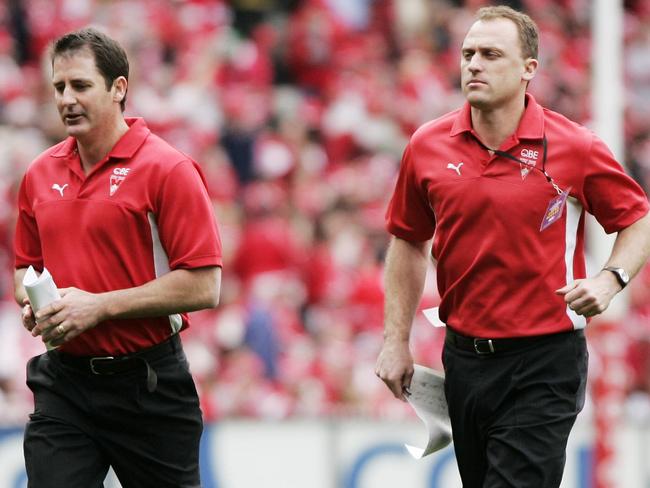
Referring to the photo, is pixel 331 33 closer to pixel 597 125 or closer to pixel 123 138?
pixel 597 125

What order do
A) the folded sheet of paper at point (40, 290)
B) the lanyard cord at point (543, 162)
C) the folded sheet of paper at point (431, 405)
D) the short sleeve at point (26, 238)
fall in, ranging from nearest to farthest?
the folded sheet of paper at point (40, 290), the lanyard cord at point (543, 162), the short sleeve at point (26, 238), the folded sheet of paper at point (431, 405)

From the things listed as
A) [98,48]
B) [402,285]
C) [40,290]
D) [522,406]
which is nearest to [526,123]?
[402,285]

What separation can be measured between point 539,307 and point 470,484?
2.69 feet

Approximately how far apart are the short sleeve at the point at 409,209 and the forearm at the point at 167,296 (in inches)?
33.6

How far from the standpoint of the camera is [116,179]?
6.37 meters

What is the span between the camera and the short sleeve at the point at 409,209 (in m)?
6.66

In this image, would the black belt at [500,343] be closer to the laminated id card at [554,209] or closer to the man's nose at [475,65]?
the laminated id card at [554,209]

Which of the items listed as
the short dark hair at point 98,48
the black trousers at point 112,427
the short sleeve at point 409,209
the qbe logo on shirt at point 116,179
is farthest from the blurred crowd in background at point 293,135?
the short dark hair at point 98,48

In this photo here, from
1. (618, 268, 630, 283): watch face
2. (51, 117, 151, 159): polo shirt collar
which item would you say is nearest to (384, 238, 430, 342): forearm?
(618, 268, 630, 283): watch face

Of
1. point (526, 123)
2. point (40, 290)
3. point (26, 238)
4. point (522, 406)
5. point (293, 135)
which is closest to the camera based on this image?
point (40, 290)

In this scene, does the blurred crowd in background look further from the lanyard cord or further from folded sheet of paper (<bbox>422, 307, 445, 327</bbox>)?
the lanyard cord

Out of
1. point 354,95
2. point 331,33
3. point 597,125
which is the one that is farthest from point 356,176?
point 597,125

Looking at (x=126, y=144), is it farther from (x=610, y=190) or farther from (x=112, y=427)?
(x=610, y=190)

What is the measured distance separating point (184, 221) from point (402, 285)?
3.44ft
